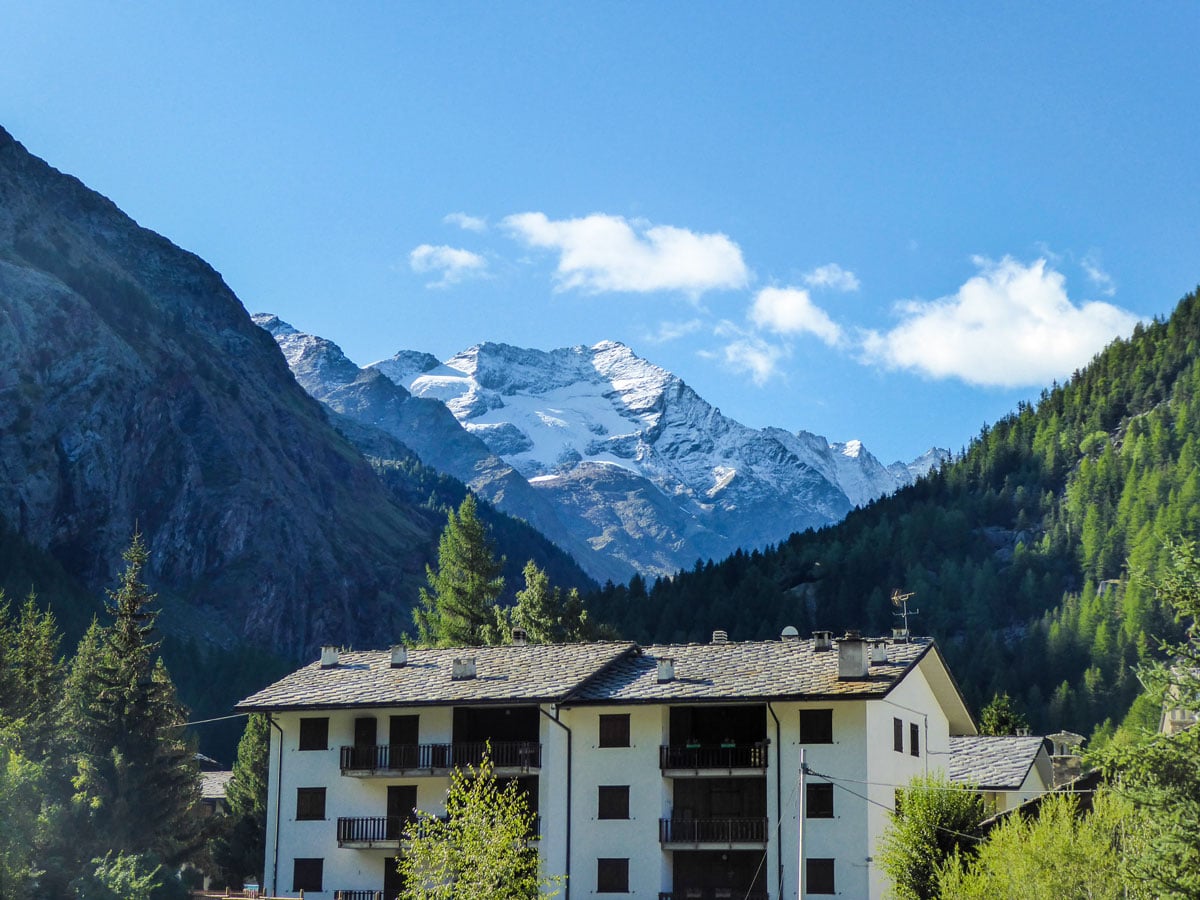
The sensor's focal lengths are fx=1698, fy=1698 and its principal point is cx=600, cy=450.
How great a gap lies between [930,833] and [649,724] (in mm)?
14153

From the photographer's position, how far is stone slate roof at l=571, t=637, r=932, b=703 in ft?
222

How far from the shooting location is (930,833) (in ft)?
198

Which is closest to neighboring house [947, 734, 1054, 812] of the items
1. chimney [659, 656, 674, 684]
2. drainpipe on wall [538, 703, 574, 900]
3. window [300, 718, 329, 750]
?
chimney [659, 656, 674, 684]

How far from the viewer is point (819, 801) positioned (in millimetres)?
67188

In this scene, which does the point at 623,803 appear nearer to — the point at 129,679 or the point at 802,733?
the point at 802,733

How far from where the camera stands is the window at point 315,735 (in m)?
74.8

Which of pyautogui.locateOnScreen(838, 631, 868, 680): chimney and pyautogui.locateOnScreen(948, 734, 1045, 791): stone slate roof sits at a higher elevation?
pyautogui.locateOnScreen(838, 631, 868, 680): chimney

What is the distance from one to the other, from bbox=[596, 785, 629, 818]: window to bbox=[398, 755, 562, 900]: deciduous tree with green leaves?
271 inches

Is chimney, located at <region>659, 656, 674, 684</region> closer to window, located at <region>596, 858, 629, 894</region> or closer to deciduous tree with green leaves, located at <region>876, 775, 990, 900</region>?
window, located at <region>596, 858, 629, 894</region>

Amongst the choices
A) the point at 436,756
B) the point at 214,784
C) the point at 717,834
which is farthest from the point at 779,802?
the point at 214,784

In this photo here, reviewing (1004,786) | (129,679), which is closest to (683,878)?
(1004,786)

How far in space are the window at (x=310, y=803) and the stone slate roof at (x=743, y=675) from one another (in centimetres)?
1283

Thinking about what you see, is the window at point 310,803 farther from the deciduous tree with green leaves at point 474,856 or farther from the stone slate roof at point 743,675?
the stone slate roof at point 743,675

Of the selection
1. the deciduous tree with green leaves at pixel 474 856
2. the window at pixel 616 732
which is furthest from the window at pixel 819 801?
the deciduous tree with green leaves at pixel 474 856
